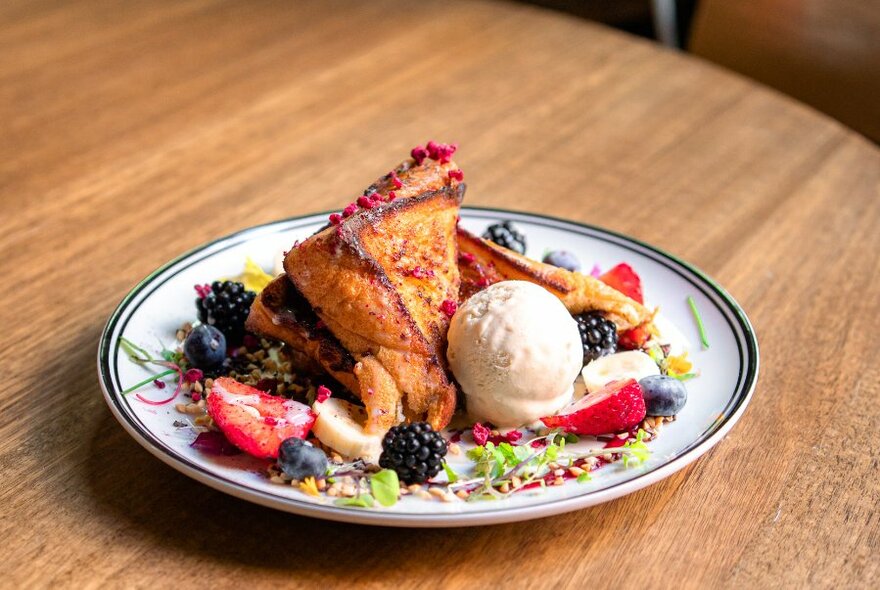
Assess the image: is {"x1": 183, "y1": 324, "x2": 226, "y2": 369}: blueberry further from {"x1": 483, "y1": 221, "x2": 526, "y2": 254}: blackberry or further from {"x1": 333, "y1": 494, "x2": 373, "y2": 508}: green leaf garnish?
{"x1": 483, "y1": 221, "x2": 526, "y2": 254}: blackberry

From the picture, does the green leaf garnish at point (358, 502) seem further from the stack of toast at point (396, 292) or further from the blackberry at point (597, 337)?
the blackberry at point (597, 337)

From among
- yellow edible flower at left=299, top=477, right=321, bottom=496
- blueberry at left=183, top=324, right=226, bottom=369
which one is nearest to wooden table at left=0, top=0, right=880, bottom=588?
yellow edible flower at left=299, top=477, right=321, bottom=496

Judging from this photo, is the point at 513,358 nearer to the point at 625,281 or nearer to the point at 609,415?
the point at 609,415

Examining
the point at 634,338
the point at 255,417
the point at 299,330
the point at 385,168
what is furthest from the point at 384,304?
the point at 385,168

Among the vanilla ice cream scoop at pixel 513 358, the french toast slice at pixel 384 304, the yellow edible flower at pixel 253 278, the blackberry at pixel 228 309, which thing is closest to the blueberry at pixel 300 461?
the french toast slice at pixel 384 304

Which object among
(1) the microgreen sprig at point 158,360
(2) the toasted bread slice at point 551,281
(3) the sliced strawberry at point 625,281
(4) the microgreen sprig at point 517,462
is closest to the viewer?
(4) the microgreen sprig at point 517,462

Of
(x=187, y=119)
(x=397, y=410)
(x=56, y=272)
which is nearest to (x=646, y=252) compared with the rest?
(x=397, y=410)

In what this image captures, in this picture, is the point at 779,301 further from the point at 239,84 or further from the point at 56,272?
the point at 239,84
